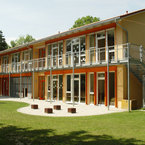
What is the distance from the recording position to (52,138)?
7133 millimetres

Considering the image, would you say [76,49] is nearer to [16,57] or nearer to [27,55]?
[27,55]

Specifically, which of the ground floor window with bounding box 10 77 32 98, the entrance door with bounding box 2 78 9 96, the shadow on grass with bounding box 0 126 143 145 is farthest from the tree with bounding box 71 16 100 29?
the shadow on grass with bounding box 0 126 143 145

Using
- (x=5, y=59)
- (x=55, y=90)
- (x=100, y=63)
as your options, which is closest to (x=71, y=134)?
(x=100, y=63)

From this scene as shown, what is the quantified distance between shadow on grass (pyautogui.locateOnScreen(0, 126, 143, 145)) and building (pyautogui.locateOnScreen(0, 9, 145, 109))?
717 centimetres

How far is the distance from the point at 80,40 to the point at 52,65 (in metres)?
4.74

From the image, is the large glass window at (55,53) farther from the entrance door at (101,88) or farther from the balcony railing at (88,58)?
the entrance door at (101,88)

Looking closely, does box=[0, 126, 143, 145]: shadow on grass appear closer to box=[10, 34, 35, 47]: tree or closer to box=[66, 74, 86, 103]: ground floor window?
box=[66, 74, 86, 103]: ground floor window

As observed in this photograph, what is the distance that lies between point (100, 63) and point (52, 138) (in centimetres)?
1030

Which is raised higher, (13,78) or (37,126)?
(13,78)

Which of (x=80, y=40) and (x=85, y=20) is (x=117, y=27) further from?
(x=85, y=20)

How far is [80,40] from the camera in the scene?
1991cm

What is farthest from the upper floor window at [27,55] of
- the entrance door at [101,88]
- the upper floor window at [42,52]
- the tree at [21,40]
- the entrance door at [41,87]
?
the tree at [21,40]

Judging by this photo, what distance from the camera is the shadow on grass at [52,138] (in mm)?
6582

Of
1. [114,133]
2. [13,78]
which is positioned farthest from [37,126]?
[13,78]
